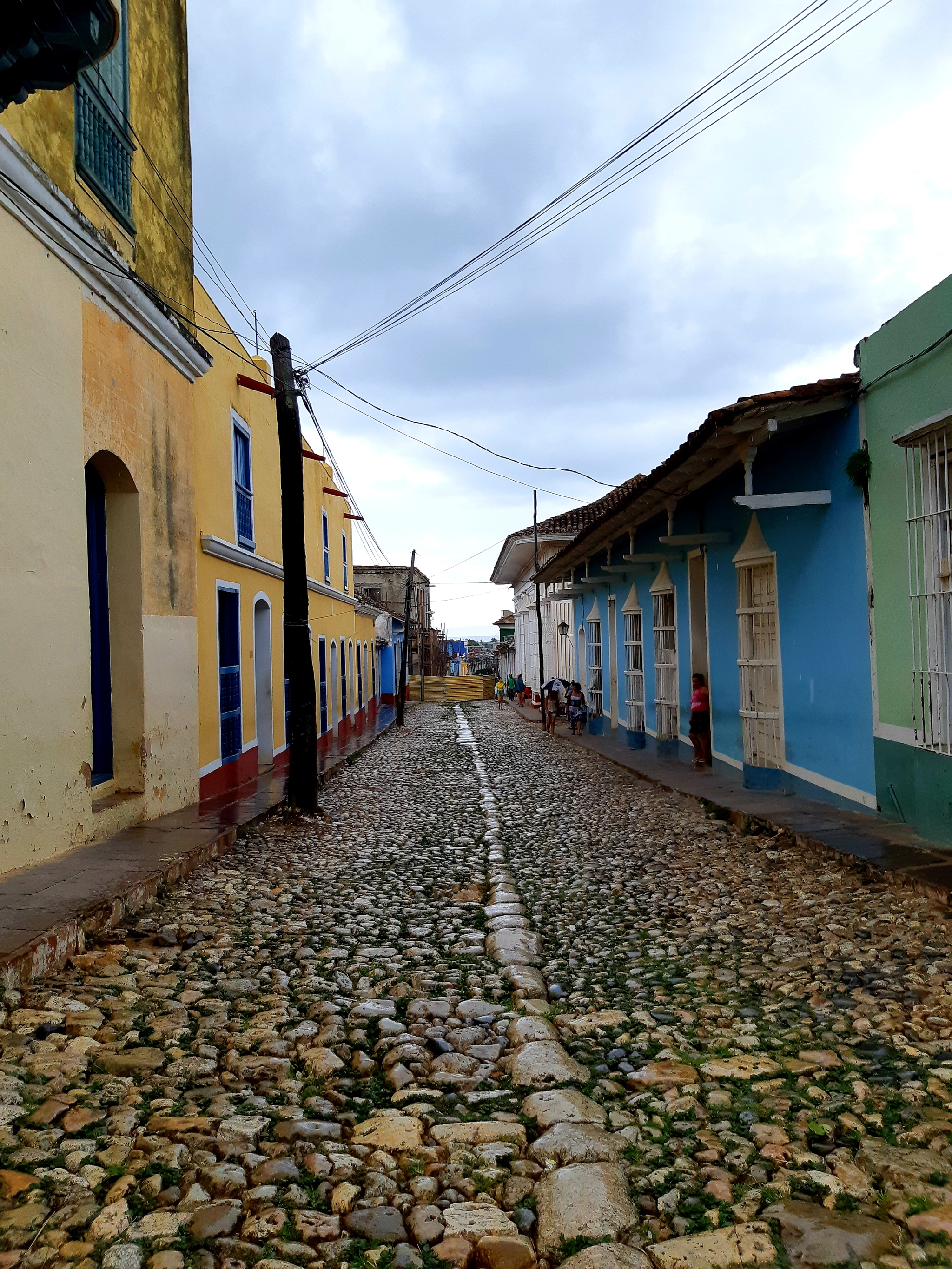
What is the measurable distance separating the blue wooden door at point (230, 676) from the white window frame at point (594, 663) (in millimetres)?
8903

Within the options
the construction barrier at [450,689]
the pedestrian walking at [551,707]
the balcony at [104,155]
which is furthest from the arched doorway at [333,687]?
the construction barrier at [450,689]

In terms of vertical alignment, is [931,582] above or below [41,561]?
below

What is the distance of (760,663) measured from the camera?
8820 millimetres

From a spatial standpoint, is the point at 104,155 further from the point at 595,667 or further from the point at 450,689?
the point at 450,689

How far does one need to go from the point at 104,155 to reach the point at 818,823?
24.9 ft

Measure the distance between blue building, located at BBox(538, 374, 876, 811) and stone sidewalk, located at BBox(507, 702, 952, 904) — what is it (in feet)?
0.80

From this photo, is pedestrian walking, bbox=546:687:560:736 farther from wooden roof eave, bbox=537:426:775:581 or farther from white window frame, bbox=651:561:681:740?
white window frame, bbox=651:561:681:740

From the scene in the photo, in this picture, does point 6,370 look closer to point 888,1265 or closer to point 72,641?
point 72,641

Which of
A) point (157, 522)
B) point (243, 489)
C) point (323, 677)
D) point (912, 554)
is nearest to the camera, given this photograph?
point (912, 554)

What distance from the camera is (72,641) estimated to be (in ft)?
19.5

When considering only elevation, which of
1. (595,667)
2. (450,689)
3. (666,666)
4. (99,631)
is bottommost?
(450,689)

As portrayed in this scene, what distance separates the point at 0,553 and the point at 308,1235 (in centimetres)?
426

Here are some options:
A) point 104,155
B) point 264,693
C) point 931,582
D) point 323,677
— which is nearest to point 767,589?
point 931,582

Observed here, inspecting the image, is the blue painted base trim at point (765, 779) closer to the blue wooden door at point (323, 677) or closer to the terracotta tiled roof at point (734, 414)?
the terracotta tiled roof at point (734, 414)
